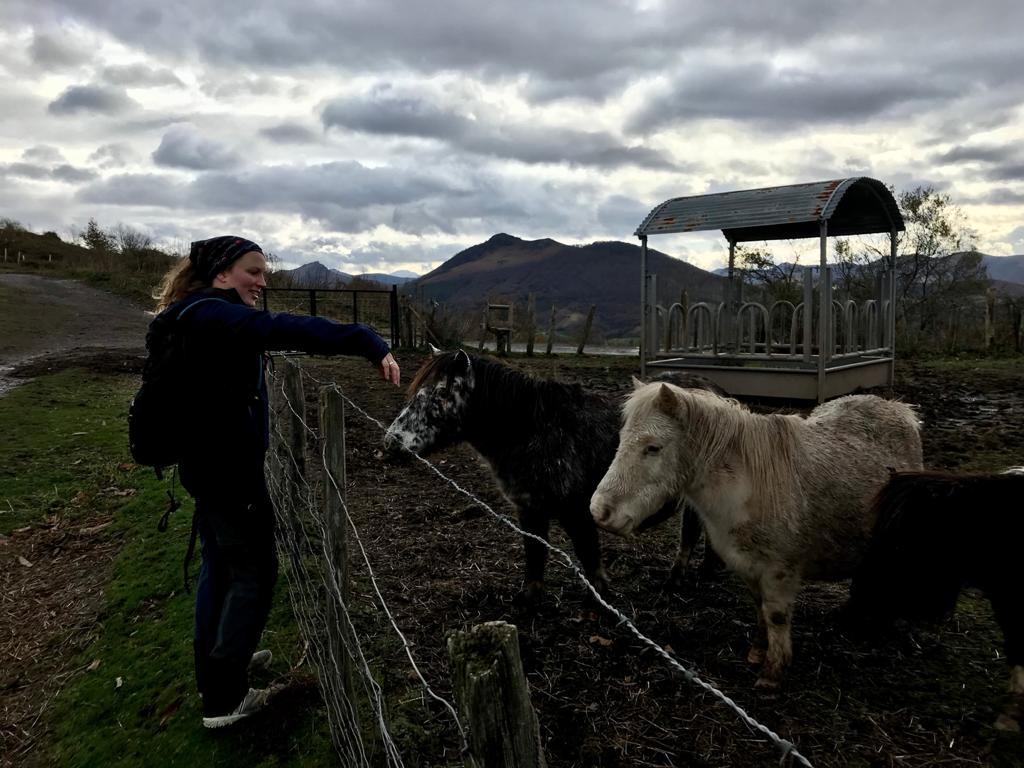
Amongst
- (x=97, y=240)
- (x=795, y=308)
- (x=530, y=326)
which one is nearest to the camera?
(x=795, y=308)

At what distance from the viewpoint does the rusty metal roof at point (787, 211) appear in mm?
9438

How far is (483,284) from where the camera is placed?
12756cm

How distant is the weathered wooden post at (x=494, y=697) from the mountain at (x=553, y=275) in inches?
3117

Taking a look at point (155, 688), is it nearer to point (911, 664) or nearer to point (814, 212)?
point (911, 664)

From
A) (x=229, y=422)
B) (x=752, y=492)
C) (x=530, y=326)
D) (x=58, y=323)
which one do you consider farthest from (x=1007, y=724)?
(x=58, y=323)

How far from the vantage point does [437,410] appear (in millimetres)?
4027

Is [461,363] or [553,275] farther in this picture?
[553,275]

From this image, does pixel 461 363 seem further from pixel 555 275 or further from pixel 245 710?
pixel 555 275

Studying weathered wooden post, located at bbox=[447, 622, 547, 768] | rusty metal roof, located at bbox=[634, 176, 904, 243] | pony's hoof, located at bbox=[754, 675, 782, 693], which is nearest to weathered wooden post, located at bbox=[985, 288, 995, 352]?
rusty metal roof, located at bbox=[634, 176, 904, 243]

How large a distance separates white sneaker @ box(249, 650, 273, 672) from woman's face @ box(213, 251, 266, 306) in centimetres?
187

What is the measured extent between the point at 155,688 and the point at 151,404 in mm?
1966

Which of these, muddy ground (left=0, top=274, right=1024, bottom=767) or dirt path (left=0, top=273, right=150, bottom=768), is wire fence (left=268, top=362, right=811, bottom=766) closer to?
muddy ground (left=0, top=274, right=1024, bottom=767)

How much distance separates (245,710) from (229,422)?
140 cm

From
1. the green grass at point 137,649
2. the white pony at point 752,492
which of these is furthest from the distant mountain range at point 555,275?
the white pony at point 752,492
